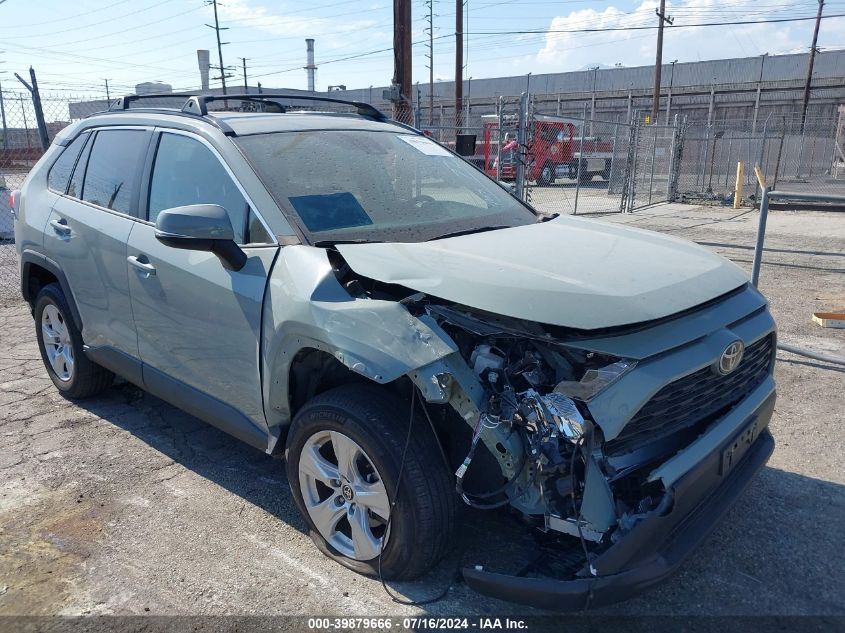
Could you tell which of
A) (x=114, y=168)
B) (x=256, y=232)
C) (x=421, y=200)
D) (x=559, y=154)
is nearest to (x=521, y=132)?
(x=421, y=200)

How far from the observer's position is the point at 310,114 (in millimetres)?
3984

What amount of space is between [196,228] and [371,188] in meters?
0.98

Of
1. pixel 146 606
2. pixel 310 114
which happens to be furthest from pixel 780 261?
pixel 146 606

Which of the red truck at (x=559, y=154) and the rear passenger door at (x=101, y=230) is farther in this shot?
the red truck at (x=559, y=154)

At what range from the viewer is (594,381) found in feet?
7.52

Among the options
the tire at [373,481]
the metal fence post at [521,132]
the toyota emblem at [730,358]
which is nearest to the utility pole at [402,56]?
the metal fence post at [521,132]

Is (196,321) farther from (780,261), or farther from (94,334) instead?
(780,261)

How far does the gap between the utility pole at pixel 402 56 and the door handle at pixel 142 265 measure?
24.7 feet

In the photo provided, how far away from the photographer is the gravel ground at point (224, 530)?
108 inches

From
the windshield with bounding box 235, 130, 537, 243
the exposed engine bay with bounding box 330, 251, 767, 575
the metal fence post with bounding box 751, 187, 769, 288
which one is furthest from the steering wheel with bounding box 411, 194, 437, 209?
the metal fence post with bounding box 751, 187, 769, 288

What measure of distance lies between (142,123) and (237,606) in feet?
9.13

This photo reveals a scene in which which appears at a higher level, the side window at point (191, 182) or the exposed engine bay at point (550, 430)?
the side window at point (191, 182)

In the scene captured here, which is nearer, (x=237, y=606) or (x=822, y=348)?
(x=237, y=606)

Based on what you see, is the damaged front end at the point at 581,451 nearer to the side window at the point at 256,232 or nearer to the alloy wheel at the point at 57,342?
the side window at the point at 256,232
